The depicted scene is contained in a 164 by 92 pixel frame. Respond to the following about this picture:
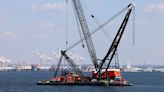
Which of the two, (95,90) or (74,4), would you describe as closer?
(95,90)

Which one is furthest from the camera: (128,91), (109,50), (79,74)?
(79,74)

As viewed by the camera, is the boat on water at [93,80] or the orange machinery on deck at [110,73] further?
the orange machinery on deck at [110,73]

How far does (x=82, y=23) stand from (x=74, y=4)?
580 cm

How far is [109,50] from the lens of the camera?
6019 inches

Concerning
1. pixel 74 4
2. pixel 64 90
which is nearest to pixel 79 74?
pixel 74 4

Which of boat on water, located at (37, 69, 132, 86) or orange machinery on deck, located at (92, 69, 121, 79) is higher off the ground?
orange machinery on deck, located at (92, 69, 121, 79)

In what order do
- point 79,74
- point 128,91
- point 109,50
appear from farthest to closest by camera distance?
point 79,74 → point 109,50 → point 128,91

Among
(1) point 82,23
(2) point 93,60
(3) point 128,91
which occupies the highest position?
(1) point 82,23

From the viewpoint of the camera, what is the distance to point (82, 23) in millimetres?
161250

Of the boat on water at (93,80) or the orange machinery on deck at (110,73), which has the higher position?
the orange machinery on deck at (110,73)

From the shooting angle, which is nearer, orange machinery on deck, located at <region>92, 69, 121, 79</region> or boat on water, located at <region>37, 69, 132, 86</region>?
boat on water, located at <region>37, 69, 132, 86</region>

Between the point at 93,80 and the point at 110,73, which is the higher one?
the point at 110,73

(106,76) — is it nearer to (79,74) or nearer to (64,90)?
(79,74)

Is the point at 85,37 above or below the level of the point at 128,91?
above
